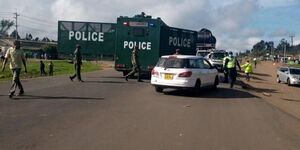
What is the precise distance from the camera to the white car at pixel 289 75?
29.0 metres

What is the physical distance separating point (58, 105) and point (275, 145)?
19.3 ft

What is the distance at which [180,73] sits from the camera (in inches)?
577

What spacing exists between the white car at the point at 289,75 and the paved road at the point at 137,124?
16.6 metres

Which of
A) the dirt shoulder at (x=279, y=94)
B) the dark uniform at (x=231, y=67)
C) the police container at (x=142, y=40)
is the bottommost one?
the dirt shoulder at (x=279, y=94)

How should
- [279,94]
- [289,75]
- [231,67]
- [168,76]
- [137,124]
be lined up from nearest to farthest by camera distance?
[137,124], [168,76], [279,94], [231,67], [289,75]

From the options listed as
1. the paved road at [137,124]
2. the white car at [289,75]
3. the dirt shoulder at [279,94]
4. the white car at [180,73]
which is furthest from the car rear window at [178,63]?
the white car at [289,75]

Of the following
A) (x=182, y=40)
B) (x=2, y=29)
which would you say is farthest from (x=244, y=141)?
(x=2, y=29)

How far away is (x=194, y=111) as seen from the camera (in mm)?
11047

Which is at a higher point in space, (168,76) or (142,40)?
(142,40)

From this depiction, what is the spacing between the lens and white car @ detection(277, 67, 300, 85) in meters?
29.0

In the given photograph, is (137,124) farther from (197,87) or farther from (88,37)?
(88,37)

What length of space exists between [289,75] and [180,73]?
17.5 m

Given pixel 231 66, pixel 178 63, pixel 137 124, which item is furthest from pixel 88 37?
pixel 137 124

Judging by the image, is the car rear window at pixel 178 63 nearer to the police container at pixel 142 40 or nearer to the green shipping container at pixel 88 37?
the police container at pixel 142 40
